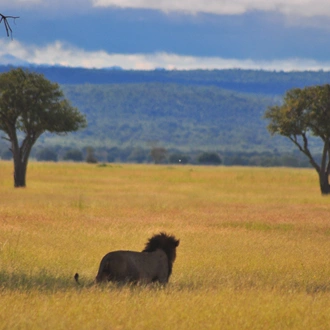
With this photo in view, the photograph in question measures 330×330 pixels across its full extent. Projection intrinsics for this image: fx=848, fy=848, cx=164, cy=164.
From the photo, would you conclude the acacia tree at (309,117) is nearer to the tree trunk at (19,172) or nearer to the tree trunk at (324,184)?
the tree trunk at (324,184)

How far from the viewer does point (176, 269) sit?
16.2 m

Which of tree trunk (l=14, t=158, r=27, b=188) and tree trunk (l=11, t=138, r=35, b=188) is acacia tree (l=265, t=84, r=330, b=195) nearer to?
tree trunk (l=11, t=138, r=35, b=188)

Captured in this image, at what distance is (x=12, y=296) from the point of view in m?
11.3

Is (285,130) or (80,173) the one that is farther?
(80,173)

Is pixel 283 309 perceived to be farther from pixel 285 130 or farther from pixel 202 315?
pixel 285 130

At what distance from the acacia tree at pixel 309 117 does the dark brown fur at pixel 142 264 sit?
129 ft

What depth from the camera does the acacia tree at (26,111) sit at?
52.6m

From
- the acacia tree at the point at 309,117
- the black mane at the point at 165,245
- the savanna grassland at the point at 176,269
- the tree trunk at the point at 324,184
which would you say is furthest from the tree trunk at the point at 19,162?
the black mane at the point at 165,245

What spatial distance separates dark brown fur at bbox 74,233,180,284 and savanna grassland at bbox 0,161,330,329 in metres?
0.22

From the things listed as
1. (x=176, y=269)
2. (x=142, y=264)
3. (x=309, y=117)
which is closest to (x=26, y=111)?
(x=309, y=117)

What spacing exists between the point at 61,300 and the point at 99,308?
2.58 feet

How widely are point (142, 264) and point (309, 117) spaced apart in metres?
40.5

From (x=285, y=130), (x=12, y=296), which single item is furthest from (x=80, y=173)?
(x=12, y=296)

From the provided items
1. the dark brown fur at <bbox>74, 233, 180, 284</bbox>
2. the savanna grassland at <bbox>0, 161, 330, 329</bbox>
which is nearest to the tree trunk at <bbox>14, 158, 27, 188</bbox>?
the savanna grassland at <bbox>0, 161, 330, 329</bbox>
